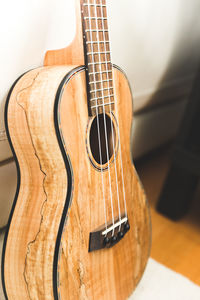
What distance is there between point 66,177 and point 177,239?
61 centimetres

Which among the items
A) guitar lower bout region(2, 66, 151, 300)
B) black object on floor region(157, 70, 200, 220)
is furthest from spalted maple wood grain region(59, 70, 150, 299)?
black object on floor region(157, 70, 200, 220)

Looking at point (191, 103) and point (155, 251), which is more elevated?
point (191, 103)

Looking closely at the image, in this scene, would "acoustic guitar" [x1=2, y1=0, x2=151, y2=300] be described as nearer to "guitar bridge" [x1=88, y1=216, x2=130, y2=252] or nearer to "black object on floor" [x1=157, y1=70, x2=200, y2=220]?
"guitar bridge" [x1=88, y1=216, x2=130, y2=252]

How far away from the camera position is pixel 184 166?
3.36ft

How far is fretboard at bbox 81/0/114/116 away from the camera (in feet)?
1.85

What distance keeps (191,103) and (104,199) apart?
1.80 feet

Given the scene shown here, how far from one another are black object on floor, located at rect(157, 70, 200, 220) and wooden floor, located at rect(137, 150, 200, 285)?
4 cm

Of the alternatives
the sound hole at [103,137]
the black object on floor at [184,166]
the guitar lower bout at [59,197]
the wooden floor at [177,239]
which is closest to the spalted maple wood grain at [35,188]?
the guitar lower bout at [59,197]

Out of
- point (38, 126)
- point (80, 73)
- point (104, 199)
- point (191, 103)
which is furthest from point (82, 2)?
point (191, 103)

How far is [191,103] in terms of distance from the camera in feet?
3.33

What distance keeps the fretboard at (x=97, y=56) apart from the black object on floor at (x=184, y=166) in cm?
48

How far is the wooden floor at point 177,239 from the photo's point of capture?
898 mm

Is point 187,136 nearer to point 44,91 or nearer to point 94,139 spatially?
point 94,139

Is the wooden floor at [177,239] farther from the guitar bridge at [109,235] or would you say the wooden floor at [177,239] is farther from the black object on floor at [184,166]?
the guitar bridge at [109,235]
